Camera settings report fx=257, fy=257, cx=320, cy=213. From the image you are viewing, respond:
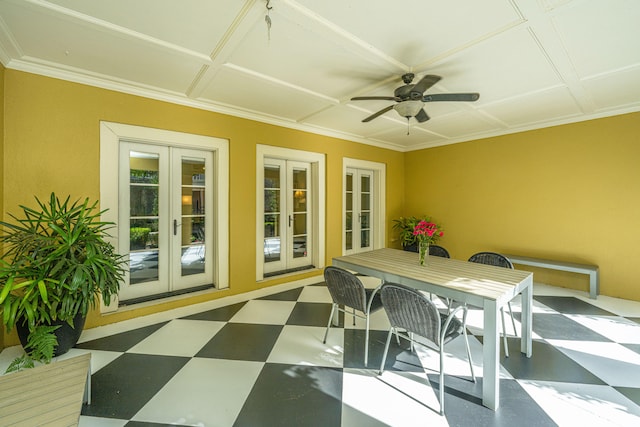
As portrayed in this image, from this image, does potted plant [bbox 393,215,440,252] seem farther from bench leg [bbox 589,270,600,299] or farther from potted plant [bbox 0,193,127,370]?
potted plant [bbox 0,193,127,370]

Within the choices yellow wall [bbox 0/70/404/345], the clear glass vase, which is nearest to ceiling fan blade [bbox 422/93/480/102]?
the clear glass vase

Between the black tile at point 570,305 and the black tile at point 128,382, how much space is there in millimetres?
4407

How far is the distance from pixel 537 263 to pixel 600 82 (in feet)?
8.31

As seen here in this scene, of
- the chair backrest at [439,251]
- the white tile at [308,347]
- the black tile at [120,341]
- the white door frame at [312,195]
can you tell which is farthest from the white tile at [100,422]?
the chair backrest at [439,251]

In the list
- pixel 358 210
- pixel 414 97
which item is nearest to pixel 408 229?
pixel 358 210

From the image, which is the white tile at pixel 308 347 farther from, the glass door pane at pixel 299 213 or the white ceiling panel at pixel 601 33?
the white ceiling panel at pixel 601 33

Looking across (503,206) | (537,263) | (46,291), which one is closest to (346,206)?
(503,206)

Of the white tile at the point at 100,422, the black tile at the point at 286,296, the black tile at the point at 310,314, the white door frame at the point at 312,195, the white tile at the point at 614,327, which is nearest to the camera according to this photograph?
the white tile at the point at 100,422

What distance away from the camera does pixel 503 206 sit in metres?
4.61

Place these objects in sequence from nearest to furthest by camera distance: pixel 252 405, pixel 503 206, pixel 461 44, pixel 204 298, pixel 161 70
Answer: pixel 252 405
pixel 461 44
pixel 161 70
pixel 204 298
pixel 503 206

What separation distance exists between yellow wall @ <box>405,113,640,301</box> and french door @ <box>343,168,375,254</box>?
4.54 feet

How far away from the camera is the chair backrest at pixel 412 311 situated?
172 centimetres

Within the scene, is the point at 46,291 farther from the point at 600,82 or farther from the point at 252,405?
the point at 600,82

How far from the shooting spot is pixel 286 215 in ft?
14.2
